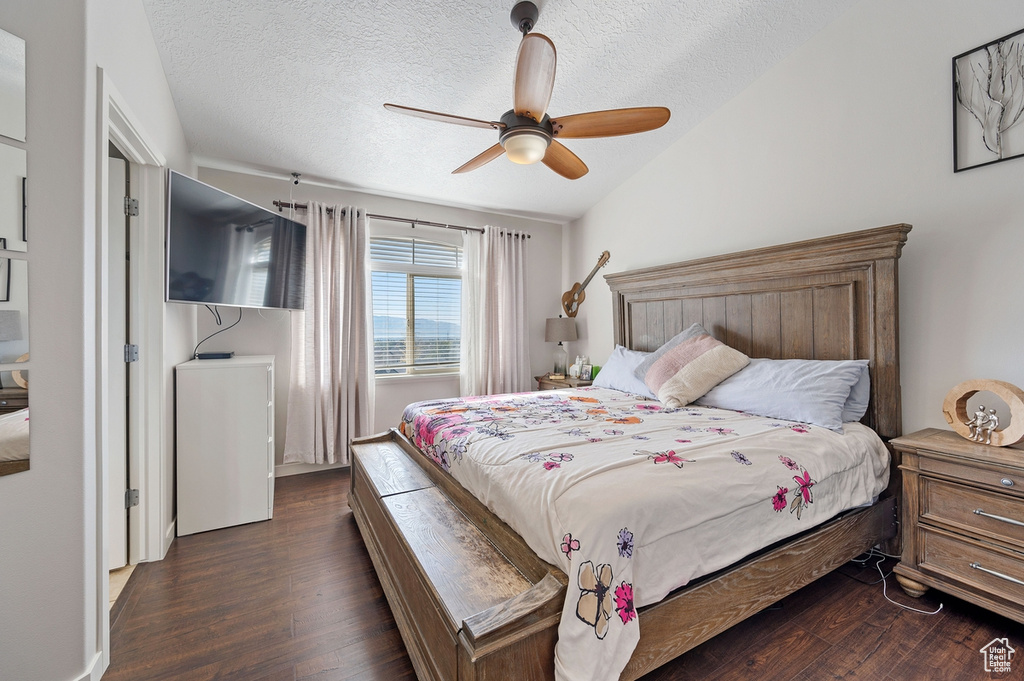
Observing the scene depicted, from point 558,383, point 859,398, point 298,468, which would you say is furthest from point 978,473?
point 298,468

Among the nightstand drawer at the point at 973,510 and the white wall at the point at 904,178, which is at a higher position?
the white wall at the point at 904,178

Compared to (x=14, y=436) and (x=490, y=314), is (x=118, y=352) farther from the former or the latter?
(x=490, y=314)

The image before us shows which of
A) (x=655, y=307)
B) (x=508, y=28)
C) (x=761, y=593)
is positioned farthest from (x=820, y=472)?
(x=508, y=28)

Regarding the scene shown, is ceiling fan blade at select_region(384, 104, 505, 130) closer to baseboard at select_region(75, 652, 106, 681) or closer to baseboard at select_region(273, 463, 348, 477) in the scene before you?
baseboard at select_region(75, 652, 106, 681)

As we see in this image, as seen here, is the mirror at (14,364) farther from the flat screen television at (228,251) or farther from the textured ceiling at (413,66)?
the textured ceiling at (413,66)

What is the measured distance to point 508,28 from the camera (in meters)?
2.21

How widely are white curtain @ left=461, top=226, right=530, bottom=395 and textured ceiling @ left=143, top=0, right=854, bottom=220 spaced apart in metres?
1.07

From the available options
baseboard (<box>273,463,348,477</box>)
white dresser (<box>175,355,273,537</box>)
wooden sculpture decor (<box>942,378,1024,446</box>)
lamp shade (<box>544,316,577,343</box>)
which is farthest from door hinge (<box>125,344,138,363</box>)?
wooden sculpture decor (<box>942,378,1024,446</box>)

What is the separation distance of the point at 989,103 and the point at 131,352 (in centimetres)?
430

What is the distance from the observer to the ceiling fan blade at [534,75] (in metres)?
1.58

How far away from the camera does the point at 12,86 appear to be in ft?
3.86

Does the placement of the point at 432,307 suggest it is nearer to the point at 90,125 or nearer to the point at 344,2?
the point at 344,2

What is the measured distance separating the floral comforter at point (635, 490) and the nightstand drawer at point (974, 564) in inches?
10.1
